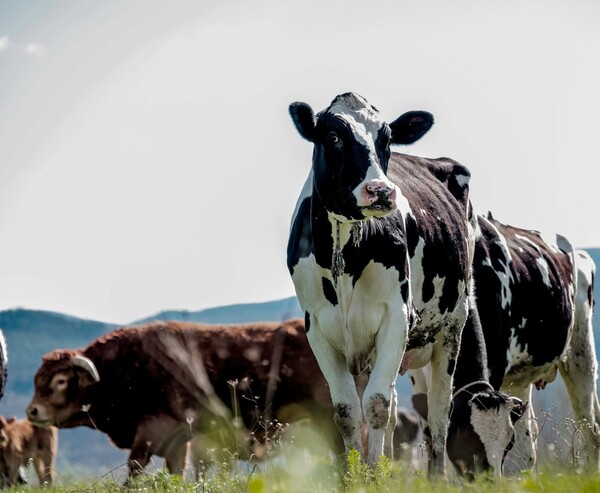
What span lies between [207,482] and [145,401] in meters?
8.12

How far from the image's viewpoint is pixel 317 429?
14516mm

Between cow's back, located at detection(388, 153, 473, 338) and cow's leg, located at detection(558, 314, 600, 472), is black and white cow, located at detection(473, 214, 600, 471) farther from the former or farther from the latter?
cow's back, located at detection(388, 153, 473, 338)

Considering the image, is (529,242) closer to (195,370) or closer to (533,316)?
(533,316)

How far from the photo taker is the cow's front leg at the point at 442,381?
31.1ft

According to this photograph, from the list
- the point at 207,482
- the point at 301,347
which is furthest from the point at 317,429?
the point at 207,482

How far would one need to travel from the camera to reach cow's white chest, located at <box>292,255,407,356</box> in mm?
8125

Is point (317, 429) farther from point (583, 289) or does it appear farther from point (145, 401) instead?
point (583, 289)

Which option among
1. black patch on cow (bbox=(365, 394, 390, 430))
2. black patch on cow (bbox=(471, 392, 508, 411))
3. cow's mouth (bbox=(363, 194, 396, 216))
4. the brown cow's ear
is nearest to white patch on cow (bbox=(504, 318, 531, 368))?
black patch on cow (bbox=(471, 392, 508, 411))

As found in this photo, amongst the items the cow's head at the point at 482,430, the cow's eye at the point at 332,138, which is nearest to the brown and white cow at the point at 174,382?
the cow's head at the point at 482,430

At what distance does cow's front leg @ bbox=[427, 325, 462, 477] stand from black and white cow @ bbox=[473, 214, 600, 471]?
103 cm

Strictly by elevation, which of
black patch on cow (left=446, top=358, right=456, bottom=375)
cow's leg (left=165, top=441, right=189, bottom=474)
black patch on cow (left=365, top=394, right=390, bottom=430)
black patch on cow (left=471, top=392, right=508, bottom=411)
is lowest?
cow's leg (left=165, top=441, right=189, bottom=474)

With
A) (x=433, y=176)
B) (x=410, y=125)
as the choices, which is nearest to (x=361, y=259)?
(x=410, y=125)

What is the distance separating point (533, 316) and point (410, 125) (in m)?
3.68

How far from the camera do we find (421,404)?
33.4 ft
